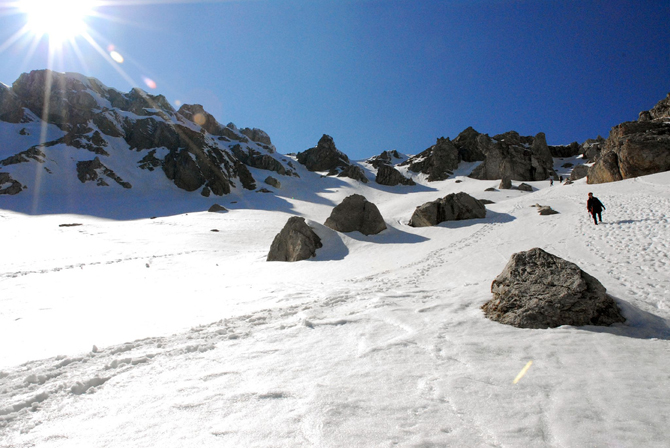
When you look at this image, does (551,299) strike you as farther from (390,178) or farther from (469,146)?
(469,146)

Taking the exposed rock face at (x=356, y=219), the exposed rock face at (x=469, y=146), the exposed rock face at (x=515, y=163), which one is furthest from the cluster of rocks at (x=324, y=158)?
the exposed rock face at (x=356, y=219)

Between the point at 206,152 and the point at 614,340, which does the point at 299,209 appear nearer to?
the point at 206,152

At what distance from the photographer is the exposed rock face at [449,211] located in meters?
19.9

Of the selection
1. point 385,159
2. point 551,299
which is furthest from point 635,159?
point 385,159

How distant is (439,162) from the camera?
8200cm

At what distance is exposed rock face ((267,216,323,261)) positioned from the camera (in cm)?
1515

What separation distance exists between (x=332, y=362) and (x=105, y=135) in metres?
78.4

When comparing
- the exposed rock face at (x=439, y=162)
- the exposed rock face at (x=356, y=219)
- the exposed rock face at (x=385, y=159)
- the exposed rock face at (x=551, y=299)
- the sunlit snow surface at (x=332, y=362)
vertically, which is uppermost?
the exposed rock face at (x=385, y=159)

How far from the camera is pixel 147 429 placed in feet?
8.44

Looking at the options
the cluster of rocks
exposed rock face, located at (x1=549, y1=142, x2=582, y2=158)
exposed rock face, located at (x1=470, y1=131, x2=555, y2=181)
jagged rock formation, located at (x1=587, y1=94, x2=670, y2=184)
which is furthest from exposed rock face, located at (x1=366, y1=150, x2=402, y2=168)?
jagged rock formation, located at (x1=587, y1=94, x2=670, y2=184)

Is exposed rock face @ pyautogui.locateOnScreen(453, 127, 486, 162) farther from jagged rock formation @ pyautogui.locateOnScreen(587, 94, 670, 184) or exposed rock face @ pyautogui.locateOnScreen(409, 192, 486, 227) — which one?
exposed rock face @ pyautogui.locateOnScreen(409, 192, 486, 227)

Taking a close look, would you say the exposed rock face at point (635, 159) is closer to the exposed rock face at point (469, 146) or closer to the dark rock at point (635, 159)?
the dark rock at point (635, 159)

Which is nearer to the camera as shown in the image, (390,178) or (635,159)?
(635,159)

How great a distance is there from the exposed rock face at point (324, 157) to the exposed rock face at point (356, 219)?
74.8 metres
